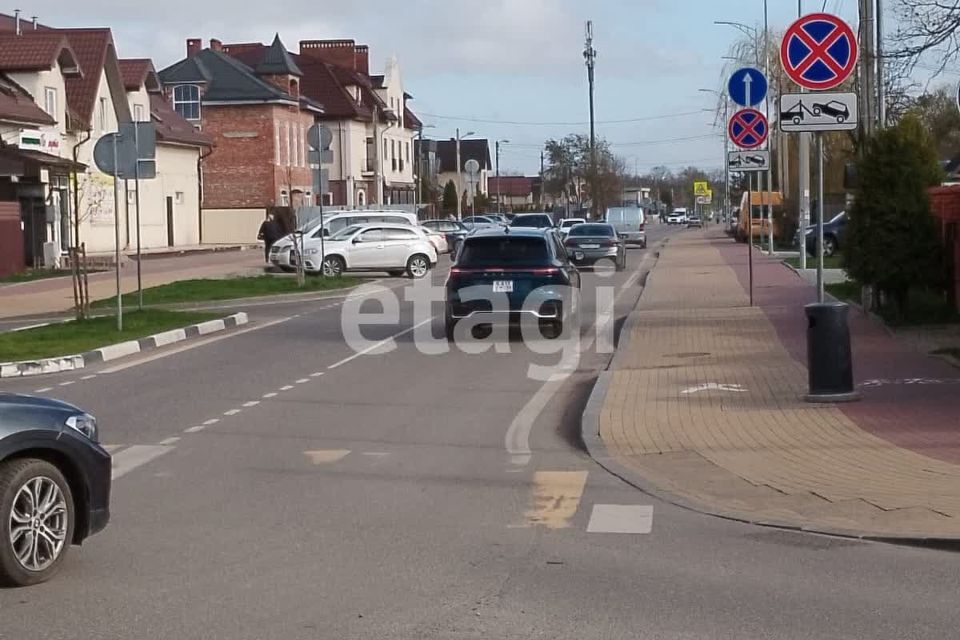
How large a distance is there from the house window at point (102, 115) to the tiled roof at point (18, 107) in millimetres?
7187

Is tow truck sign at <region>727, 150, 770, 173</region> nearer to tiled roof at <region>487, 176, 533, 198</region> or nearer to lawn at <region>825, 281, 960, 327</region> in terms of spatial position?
lawn at <region>825, 281, 960, 327</region>

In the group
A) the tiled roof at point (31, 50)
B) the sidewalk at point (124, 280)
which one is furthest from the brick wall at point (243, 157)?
the tiled roof at point (31, 50)

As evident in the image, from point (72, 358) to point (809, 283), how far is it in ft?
59.5

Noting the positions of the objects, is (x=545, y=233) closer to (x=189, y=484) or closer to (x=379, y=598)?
(x=189, y=484)

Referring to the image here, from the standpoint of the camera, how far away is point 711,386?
1457 cm

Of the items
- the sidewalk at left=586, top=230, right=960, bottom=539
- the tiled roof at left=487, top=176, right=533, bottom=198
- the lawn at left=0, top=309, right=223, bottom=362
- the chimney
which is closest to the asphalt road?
the sidewalk at left=586, top=230, right=960, bottom=539

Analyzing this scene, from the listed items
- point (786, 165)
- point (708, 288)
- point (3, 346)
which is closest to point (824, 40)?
point (3, 346)

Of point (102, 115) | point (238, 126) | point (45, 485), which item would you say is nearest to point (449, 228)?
point (238, 126)

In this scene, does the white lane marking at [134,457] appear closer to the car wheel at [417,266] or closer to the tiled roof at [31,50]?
the car wheel at [417,266]

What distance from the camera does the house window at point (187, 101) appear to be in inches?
2785

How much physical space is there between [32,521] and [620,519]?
352 centimetres

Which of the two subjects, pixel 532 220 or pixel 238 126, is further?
pixel 238 126

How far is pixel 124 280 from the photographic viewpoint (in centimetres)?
3872

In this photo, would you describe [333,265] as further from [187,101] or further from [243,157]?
[187,101]
